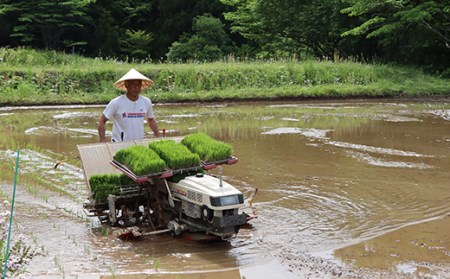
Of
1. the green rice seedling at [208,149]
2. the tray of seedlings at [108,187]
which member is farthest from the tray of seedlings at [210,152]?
the tray of seedlings at [108,187]

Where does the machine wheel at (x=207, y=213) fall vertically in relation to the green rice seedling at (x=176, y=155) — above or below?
below

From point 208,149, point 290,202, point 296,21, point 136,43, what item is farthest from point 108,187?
point 136,43

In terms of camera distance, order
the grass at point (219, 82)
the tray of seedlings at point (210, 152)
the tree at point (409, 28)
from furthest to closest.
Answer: the tree at point (409, 28)
the grass at point (219, 82)
the tray of seedlings at point (210, 152)

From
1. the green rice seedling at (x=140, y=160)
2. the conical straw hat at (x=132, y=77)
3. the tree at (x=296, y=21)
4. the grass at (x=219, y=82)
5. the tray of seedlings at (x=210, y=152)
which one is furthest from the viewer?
the tree at (x=296, y=21)

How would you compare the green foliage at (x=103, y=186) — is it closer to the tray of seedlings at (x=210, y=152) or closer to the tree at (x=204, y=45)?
the tray of seedlings at (x=210, y=152)

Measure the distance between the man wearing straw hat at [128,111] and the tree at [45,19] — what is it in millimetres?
28444

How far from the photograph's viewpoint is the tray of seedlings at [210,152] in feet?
24.5

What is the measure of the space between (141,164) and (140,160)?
3.1 inches

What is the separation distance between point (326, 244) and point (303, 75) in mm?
19606

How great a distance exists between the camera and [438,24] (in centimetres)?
2839

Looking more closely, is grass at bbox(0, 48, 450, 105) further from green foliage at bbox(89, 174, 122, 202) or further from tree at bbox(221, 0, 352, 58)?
green foliage at bbox(89, 174, 122, 202)

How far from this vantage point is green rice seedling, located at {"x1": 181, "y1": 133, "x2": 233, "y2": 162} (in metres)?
7.50

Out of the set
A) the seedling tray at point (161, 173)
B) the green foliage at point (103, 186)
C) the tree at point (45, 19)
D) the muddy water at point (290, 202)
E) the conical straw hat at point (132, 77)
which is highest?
the tree at point (45, 19)

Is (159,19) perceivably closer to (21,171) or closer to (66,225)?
(21,171)
